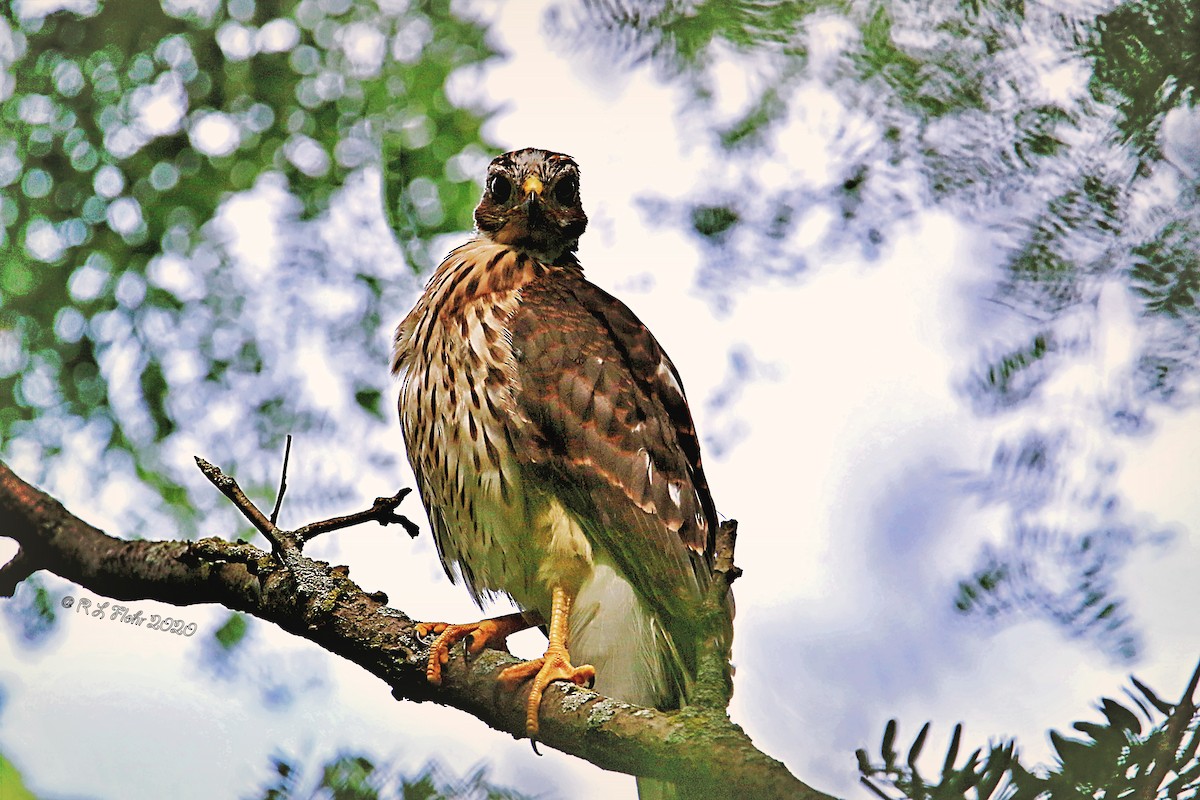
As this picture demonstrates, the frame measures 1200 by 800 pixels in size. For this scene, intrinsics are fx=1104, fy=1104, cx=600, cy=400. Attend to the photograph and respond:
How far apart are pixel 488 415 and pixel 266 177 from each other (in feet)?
3.08

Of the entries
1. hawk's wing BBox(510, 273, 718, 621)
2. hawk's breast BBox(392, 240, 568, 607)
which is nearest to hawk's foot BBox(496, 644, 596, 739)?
hawk's wing BBox(510, 273, 718, 621)

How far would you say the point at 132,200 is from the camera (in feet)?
9.12

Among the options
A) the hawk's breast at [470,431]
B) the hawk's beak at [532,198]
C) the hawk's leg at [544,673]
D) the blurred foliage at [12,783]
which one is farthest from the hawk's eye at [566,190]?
the blurred foliage at [12,783]

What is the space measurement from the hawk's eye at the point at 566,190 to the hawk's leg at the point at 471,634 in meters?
1.53

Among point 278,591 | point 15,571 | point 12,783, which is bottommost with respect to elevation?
point 12,783

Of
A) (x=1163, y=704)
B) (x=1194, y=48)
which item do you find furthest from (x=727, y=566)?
(x=1194, y=48)

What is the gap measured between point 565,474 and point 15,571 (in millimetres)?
1464

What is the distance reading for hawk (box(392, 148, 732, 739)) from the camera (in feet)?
10.6

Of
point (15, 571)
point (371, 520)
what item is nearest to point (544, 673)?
point (371, 520)

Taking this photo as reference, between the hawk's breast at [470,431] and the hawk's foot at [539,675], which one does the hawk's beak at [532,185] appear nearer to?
the hawk's breast at [470,431]

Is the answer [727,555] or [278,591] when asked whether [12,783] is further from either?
[278,591]

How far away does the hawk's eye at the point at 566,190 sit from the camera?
3967 mm

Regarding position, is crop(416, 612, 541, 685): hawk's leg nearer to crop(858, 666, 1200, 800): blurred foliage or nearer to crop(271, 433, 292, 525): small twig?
crop(271, 433, 292, 525): small twig

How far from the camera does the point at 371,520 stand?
2768 millimetres
